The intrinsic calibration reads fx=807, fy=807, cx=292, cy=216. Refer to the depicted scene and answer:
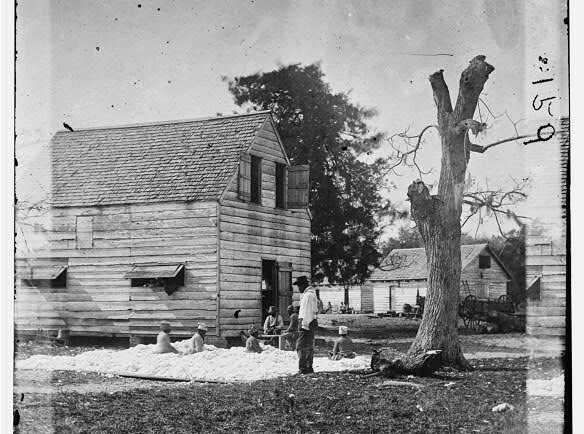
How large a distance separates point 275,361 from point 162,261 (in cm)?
160

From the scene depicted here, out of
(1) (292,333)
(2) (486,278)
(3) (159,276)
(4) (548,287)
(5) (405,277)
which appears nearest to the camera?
(4) (548,287)

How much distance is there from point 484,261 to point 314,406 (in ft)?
7.09

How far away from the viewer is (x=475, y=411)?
295 inches

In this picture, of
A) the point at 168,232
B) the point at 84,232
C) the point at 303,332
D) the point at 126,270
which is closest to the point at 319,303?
the point at 303,332

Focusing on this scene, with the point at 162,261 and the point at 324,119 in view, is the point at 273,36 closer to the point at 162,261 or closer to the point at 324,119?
the point at 324,119

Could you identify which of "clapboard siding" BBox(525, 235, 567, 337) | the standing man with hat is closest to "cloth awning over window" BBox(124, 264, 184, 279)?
the standing man with hat

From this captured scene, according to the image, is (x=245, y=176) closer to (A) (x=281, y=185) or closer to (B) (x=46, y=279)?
(A) (x=281, y=185)

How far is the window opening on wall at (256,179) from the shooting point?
8.74 meters

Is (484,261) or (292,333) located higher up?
(484,261)

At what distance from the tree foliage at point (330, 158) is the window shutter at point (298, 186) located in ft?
0.21

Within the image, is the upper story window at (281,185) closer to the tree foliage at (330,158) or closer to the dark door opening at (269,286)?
the tree foliage at (330,158)

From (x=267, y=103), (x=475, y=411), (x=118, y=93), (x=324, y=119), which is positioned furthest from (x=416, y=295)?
(x=118, y=93)

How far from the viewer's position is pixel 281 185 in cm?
867

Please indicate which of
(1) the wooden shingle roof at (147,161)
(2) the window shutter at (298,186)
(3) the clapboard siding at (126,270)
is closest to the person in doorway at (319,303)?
(2) the window shutter at (298,186)
